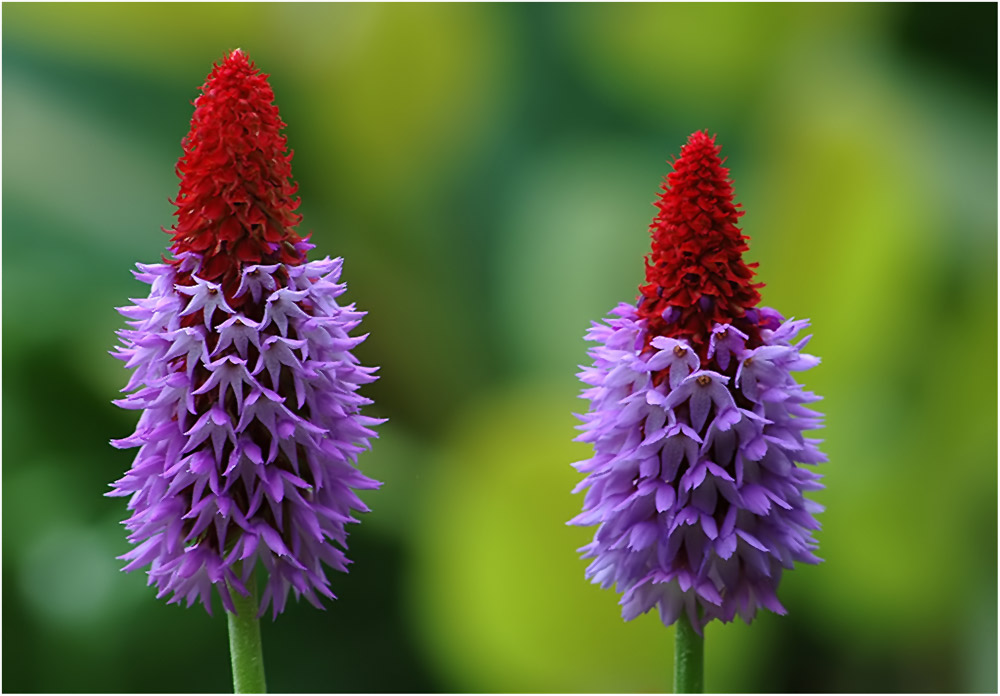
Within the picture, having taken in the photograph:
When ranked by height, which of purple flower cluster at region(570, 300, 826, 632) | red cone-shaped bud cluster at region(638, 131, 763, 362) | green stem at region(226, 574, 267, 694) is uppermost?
red cone-shaped bud cluster at region(638, 131, 763, 362)

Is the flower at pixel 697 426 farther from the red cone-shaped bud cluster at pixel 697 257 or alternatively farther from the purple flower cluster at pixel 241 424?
the purple flower cluster at pixel 241 424

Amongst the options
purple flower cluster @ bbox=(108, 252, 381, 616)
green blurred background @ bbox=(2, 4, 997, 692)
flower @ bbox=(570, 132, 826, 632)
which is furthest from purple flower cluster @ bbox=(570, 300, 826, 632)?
green blurred background @ bbox=(2, 4, 997, 692)

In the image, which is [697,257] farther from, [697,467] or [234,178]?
[234,178]

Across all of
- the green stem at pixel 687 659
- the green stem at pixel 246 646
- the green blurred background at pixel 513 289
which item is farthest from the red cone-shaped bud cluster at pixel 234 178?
the green blurred background at pixel 513 289

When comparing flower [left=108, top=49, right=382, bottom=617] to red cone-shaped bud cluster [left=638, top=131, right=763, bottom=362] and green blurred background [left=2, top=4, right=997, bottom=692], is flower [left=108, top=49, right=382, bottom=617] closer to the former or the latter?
red cone-shaped bud cluster [left=638, top=131, right=763, bottom=362]

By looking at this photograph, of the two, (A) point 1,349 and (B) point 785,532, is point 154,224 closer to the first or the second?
(A) point 1,349

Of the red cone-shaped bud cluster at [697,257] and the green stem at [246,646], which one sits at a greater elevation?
the red cone-shaped bud cluster at [697,257]

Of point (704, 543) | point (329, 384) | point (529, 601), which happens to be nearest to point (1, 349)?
point (529, 601)
